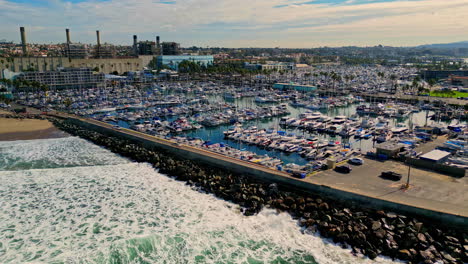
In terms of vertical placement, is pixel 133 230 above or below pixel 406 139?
below

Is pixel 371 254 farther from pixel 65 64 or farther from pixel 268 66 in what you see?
pixel 268 66

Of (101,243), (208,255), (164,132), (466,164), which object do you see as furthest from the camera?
(164,132)

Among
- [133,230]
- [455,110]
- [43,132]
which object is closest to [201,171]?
[133,230]

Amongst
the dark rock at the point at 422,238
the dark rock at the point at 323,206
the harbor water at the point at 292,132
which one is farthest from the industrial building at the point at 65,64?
the dark rock at the point at 422,238

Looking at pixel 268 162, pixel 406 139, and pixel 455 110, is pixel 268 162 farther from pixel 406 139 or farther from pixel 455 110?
pixel 455 110

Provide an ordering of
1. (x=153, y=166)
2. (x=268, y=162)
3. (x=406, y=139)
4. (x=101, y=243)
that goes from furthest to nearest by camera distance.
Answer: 1. (x=406, y=139)
2. (x=153, y=166)
3. (x=268, y=162)
4. (x=101, y=243)

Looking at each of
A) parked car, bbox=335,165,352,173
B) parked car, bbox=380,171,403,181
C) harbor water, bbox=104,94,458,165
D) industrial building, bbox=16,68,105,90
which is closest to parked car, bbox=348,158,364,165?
parked car, bbox=335,165,352,173
